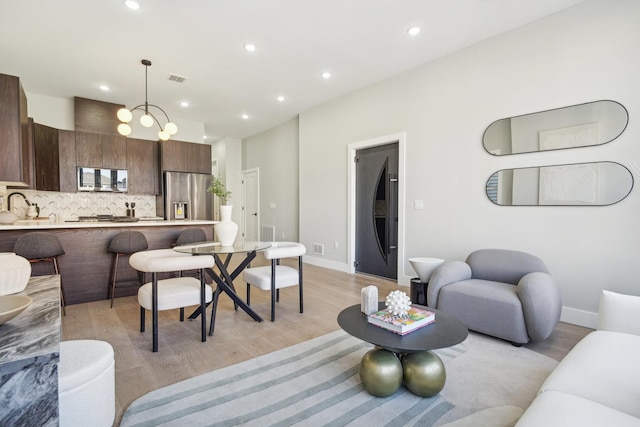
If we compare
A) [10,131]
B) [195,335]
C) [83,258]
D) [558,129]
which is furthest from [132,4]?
[558,129]

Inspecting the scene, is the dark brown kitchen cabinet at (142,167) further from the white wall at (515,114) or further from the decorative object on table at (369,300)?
the decorative object on table at (369,300)

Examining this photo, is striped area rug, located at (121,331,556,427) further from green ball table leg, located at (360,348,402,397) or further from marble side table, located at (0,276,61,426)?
marble side table, located at (0,276,61,426)

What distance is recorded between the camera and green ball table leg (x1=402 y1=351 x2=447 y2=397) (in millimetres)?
1753

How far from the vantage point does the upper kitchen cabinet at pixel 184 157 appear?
611cm

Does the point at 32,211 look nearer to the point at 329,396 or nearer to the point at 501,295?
the point at 329,396

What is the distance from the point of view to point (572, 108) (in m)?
2.96

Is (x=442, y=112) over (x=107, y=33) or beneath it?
beneath

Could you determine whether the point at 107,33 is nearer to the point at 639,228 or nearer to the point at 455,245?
the point at 455,245

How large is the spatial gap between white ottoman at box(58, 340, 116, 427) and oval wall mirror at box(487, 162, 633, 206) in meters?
3.71

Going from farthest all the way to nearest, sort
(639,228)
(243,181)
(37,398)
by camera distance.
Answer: (243,181)
(639,228)
(37,398)

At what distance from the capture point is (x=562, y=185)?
3020mm

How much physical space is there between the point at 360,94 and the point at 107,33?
3439 millimetres

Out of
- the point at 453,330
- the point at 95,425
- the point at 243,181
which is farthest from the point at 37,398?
the point at 243,181

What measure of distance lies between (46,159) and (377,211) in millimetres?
5544
